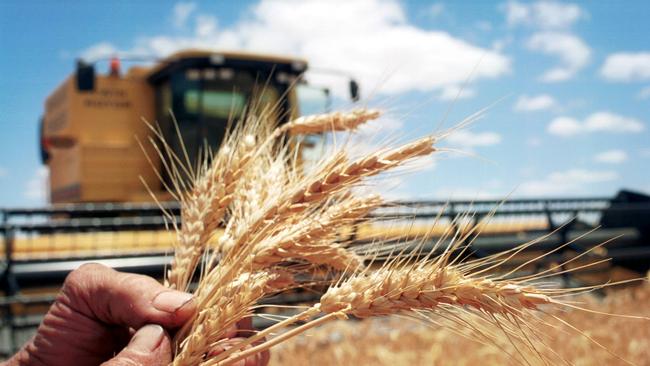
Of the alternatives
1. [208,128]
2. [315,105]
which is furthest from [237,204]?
[208,128]

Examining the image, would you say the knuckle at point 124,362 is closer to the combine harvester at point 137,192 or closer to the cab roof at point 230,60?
the combine harvester at point 137,192

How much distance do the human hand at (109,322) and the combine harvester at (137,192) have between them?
321cm

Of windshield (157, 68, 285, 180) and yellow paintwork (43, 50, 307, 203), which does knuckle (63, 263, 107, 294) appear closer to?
windshield (157, 68, 285, 180)

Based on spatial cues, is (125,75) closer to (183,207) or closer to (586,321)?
(586,321)

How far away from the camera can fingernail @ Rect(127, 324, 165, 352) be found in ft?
2.81

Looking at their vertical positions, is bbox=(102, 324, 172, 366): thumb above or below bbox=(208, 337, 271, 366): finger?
above

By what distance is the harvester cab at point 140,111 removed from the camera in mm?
7492

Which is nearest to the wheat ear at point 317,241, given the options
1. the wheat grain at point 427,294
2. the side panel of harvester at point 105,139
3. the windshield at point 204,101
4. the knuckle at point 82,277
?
the wheat grain at point 427,294

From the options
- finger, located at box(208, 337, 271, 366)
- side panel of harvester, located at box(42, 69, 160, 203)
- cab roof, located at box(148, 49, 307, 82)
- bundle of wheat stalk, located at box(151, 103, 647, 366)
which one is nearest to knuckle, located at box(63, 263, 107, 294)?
bundle of wheat stalk, located at box(151, 103, 647, 366)

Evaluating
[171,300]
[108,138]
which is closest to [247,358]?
[171,300]

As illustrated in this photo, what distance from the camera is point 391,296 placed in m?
0.78

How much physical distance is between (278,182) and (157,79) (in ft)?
26.4

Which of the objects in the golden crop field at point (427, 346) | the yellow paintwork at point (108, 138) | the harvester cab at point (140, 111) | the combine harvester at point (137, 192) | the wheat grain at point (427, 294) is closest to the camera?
the wheat grain at point (427, 294)

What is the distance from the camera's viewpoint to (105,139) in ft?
28.5
